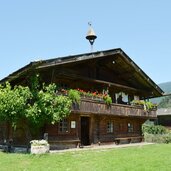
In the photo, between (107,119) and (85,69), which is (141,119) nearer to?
(107,119)

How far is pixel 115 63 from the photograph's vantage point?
27172 mm

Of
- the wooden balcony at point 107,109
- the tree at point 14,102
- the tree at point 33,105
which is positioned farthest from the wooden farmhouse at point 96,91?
the tree at point 14,102

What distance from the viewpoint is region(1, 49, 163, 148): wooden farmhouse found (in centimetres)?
2073

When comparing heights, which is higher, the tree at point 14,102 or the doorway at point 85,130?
the tree at point 14,102

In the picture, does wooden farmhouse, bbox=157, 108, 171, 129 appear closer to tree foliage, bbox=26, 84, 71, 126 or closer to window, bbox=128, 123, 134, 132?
window, bbox=128, 123, 134, 132

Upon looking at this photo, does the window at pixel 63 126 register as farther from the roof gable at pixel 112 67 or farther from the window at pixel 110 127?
the window at pixel 110 127

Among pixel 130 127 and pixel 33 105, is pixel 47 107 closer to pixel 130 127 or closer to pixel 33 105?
pixel 33 105

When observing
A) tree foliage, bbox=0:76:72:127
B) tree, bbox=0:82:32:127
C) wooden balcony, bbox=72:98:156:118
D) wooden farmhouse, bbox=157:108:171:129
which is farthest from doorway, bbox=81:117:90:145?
wooden farmhouse, bbox=157:108:171:129

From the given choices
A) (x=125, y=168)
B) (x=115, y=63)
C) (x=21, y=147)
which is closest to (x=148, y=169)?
→ (x=125, y=168)

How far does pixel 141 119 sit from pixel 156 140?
283 centimetres

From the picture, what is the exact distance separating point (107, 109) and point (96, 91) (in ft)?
7.11

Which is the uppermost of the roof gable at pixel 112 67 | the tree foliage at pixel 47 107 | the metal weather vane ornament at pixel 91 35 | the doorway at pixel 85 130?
the metal weather vane ornament at pixel 91 35

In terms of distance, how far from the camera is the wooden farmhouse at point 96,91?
2073 centimetres

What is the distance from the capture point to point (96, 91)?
25.6 meters
